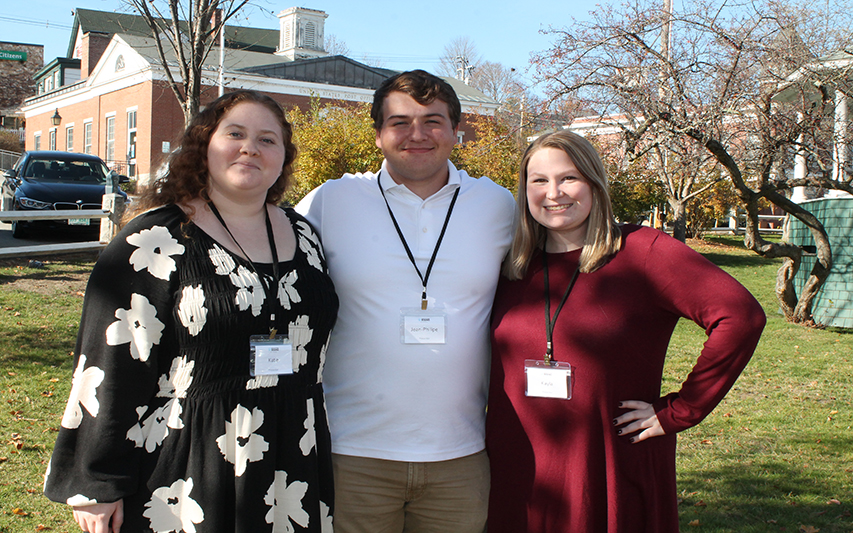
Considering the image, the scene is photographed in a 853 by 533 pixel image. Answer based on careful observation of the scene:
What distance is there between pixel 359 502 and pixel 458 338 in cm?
82

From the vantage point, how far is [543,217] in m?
2.95

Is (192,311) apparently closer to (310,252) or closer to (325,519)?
(310,252)

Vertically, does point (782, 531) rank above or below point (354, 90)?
below

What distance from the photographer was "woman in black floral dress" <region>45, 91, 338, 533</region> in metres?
2.33

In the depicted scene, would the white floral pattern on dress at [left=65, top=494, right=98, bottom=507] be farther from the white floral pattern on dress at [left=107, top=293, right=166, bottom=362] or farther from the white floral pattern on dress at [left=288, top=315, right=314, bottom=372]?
the white floral pattern on dress at [left=288, top=315, right=314, bottom=372]

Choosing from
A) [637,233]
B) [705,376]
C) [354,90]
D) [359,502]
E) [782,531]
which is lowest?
[782,531]

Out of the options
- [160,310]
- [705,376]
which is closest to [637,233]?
[705,376]

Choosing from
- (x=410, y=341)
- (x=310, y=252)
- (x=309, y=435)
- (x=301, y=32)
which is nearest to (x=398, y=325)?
(x=410, y=341)

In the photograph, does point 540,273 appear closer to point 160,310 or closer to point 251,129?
point 251,129

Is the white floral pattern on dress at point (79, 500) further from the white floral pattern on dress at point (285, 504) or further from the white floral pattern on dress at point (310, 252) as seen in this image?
the white floral pattern on dress at point (310, 252)

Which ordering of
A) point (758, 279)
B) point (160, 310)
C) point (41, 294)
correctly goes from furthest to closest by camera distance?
1. point (758, 279)
2. point (41, 294)
3. point (160, 310)

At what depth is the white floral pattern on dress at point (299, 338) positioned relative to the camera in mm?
2588

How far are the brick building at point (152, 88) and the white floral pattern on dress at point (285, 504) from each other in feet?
82.2

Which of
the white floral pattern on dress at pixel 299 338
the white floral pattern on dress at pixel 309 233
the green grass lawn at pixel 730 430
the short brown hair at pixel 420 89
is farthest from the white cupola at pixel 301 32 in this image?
the white floral pattern on dress at pixel 299 338
